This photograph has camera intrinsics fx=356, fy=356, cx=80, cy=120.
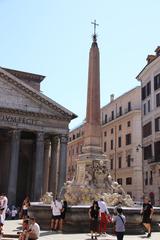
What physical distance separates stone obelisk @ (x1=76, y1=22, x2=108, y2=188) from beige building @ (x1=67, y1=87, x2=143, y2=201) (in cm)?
2788

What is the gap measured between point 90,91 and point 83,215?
546 centimetres

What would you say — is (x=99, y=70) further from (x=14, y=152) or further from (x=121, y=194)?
(x=14, y=152)

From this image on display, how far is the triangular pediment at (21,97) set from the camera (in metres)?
35.8

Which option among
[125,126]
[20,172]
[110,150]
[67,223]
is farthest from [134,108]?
[67,223]

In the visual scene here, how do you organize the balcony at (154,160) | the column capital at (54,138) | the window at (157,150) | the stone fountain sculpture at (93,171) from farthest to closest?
the column capital at (54,138) < the window at (157,150) < the balcony at (154,160) < the stone fountain sculpture at (93,171)

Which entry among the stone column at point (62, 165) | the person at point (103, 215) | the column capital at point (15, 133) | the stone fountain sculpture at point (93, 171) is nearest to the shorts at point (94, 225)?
the person at point (103, 215)

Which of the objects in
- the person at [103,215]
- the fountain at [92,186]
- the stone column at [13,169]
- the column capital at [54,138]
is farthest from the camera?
the column capital at [54,138]

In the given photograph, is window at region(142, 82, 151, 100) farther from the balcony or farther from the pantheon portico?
the pantheon portico

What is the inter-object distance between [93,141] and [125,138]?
3436cm

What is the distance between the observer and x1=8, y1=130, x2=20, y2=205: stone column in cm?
3300

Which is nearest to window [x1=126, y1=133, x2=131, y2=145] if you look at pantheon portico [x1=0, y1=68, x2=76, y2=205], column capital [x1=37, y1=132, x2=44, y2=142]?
pantheon portico [x1=0, y1=68, x2=76, y2=205]

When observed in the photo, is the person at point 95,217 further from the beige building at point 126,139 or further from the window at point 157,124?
the beige building at point 126,139

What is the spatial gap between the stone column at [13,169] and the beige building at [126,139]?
1718 cm

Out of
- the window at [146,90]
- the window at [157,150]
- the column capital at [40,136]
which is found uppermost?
the window at [146,90]
